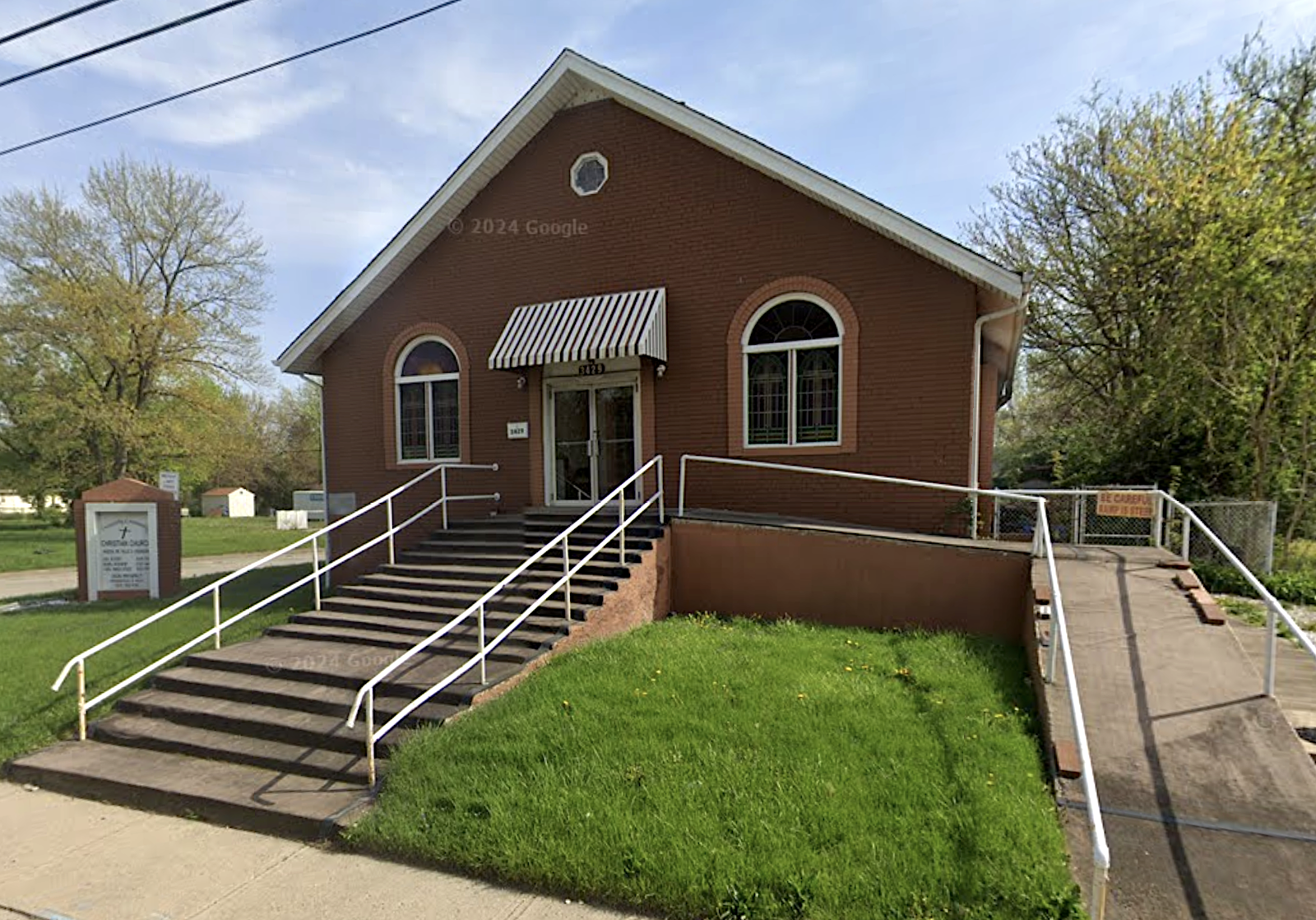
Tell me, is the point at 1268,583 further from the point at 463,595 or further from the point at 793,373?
the point at 463,595

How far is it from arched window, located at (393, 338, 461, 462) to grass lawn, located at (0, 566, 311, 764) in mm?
2998

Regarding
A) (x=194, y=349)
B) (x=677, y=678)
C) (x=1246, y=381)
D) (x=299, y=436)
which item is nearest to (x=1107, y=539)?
(x=1246, y=381)

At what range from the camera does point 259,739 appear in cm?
539

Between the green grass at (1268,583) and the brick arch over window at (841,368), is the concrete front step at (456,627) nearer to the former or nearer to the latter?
the brick arch over window at (841,368)

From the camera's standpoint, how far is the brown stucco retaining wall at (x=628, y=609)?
601cm

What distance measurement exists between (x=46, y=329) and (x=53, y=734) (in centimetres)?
2762

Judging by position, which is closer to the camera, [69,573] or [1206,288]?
[1206,288]

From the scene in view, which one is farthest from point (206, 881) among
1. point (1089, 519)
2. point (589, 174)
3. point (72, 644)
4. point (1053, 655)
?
point (1089, 519)

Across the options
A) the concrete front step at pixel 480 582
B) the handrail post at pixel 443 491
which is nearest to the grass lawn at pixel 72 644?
the concrete front step at pixel 480 582

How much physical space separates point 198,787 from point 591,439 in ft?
21.5

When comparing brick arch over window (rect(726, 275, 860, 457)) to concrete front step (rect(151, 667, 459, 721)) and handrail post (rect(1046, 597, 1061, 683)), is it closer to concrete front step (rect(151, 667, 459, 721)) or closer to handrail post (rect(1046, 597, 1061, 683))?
handrail post (rect(1046, 597, 1061, 683))

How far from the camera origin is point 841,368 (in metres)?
8.84

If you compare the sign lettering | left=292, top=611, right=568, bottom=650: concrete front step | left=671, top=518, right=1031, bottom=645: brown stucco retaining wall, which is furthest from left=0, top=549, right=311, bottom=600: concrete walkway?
left=671, top=518, right=1031, bottom=645: brown stucco retaining wall

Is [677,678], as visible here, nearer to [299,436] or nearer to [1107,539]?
[1107,539]
